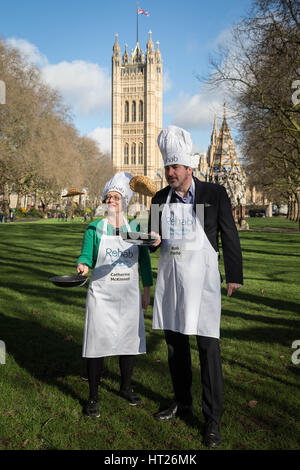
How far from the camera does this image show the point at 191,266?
3.39 metres

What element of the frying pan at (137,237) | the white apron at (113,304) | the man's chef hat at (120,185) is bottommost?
the white apron at (113,304)

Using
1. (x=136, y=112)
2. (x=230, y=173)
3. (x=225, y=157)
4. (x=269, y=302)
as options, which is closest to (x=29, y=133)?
(x=230, y=173)

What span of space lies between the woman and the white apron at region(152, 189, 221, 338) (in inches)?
14.5

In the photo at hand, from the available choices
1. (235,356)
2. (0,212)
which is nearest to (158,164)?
(0,212)

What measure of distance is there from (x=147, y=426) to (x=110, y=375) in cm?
117

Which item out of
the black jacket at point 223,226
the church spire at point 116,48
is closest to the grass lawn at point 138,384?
the black jacket at point 223,226

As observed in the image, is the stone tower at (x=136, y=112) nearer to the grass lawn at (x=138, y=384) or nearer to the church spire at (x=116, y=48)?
the church spire at (x=116, y=48)

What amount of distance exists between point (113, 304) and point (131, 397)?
927mm

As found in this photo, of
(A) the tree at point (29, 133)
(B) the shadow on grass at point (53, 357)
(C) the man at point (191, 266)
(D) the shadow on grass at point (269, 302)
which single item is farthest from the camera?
(A) the tree at point (29, 133)

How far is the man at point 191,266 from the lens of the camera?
11.0 feet

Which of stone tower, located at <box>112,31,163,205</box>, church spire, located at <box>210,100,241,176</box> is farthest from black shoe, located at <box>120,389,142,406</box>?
stone tower, located at <box>112,31,163,205</box>

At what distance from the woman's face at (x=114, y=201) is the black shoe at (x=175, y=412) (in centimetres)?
178

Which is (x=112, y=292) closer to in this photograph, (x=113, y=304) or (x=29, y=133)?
(x=113, y=304)

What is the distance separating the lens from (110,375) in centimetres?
467
